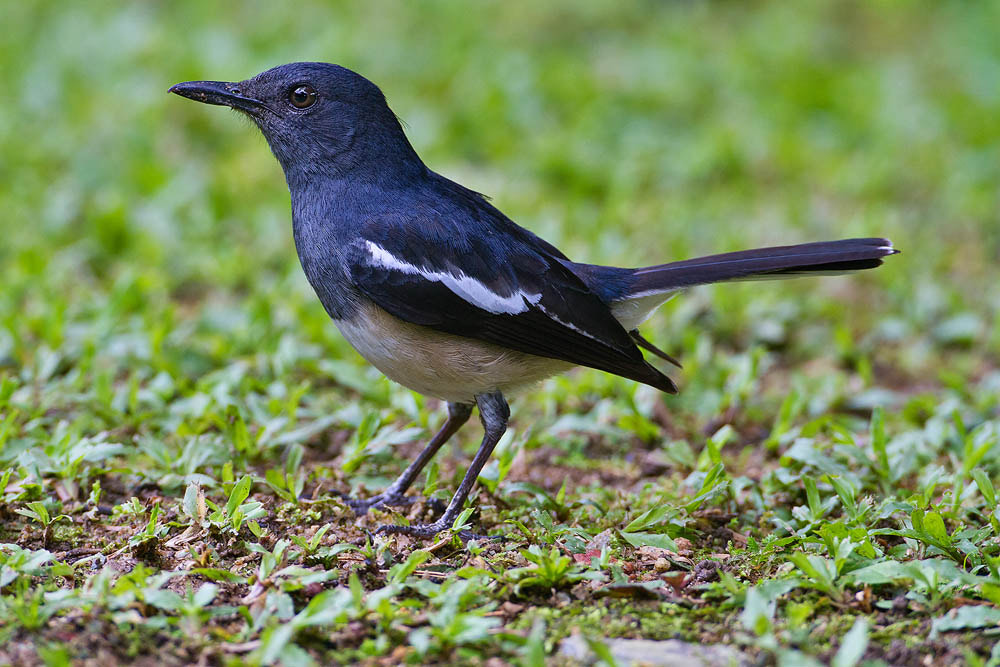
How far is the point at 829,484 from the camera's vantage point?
4668mm

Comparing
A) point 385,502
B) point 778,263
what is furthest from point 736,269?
point 385,502

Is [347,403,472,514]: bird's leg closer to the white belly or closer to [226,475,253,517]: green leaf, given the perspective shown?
the white belly

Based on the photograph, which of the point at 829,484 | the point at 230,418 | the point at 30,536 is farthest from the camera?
the point at 230,418

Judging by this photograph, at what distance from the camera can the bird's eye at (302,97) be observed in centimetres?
464

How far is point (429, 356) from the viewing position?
4.27m

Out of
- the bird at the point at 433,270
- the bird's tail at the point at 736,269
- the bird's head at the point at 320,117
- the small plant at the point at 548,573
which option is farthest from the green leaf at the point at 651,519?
the bird's head at the point at 320,117

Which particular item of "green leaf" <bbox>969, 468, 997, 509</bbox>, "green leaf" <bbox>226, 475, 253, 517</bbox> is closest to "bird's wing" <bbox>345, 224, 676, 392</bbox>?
"green leaf" <bbox>226, 475, 253, 517</bbox>

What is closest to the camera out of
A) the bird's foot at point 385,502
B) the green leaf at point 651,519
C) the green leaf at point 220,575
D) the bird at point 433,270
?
the green leaf at point 220,575

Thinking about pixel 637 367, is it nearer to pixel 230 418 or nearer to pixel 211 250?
pixel 230 418

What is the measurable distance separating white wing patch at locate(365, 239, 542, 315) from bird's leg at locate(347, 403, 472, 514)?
0.67 metres

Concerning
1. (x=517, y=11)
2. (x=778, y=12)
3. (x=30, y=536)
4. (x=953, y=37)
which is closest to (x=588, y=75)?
(x=517, y=11)

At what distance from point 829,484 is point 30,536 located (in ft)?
11.0

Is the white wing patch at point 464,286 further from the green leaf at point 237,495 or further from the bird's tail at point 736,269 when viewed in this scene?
the green leaf at point 237,495

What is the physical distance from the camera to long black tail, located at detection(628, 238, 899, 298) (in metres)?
4.29
